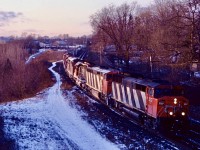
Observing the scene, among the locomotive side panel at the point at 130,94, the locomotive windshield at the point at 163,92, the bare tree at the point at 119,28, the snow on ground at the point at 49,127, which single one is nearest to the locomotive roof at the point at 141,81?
the locomotive side panel at the point at 130,94

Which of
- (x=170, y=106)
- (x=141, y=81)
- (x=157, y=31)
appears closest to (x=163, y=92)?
(x=170, y=106)

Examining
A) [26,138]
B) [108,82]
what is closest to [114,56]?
[108,82]

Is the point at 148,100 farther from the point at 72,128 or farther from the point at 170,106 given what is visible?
the point at 72,128

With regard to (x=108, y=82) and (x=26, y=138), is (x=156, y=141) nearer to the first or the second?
(x=26, y=138)

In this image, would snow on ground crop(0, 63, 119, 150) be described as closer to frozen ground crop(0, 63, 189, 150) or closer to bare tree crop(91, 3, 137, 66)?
frozen ground crop(0, 63, 189, 150)

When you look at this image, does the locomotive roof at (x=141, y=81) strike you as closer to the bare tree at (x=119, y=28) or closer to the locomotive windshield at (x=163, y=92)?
the locomotive windshield at (x=163, y=92)

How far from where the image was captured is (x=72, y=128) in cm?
2120

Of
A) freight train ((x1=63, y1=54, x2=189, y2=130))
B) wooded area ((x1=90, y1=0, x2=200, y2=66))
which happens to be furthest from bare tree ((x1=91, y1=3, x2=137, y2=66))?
freight train ((x1=63, y1=54, x2=189, y2=130))

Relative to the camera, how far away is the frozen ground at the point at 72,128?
17328 mm

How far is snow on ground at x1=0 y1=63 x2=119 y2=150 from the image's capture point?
690 inches

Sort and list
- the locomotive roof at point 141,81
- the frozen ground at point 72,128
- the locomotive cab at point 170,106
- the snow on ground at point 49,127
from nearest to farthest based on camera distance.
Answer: the frozen ground at point 72,128 < the snow on ground at point 49,127 < the locomotive cab at point 170,106 < the locomotive roof at point 141,81

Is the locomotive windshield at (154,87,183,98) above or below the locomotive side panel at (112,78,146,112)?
above

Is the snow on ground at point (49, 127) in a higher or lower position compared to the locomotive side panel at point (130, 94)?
lower

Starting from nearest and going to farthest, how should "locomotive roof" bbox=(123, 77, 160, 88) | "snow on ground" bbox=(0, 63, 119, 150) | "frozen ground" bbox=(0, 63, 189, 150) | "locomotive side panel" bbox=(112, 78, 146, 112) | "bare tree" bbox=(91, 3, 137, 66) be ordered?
"frozen ground" bbox=(0, 63, 189, 150), "snow on ground" bbox=(0, 63, 119, 150), "locomotive roof" bbox=(123, 77, 160, 88), "locomotive side panel" bbox=(112, 78, 146, 112), "bare tree" bbox=(91, 3, 137, 66)
